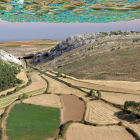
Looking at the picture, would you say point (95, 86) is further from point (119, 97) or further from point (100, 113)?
point (100, 113)

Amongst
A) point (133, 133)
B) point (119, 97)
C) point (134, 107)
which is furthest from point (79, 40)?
point (133, 133)

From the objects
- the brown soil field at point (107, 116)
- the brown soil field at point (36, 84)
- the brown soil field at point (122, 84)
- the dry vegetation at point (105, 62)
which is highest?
the dry vegetation at point (105, 62)

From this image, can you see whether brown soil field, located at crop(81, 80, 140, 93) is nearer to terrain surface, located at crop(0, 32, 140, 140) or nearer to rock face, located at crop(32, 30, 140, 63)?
terrain surface, located at crop(0, 32, 140, 140)

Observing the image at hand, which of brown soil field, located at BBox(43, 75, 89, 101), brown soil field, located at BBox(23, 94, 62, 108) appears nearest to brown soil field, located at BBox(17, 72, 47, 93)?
brown soil field, located at BBox(43, 75, 89, 101)

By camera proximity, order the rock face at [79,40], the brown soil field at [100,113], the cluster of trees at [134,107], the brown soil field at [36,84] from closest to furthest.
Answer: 1. the brown soil field at [100,113]
2. the cluster of trees at [134,107]
3. the brown soil field at [36,84]
4. the rock face at [79,40]

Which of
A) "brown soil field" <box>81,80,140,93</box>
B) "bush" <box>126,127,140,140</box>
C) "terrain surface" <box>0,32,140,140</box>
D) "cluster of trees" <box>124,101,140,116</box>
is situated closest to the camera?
"bush" <box>126,127,140,140</box>

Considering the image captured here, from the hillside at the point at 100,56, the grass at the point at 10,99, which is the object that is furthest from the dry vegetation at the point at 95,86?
the grass at the point at 10,99

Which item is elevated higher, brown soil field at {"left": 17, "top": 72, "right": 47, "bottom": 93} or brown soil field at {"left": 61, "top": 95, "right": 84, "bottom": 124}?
brown soil field at {"left": 17, "top": 72, "right": 47, "bottom": 93}

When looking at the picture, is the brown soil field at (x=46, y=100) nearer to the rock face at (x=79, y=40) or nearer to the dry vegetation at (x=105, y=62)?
the dry vegetation at (x=105, y=62)
